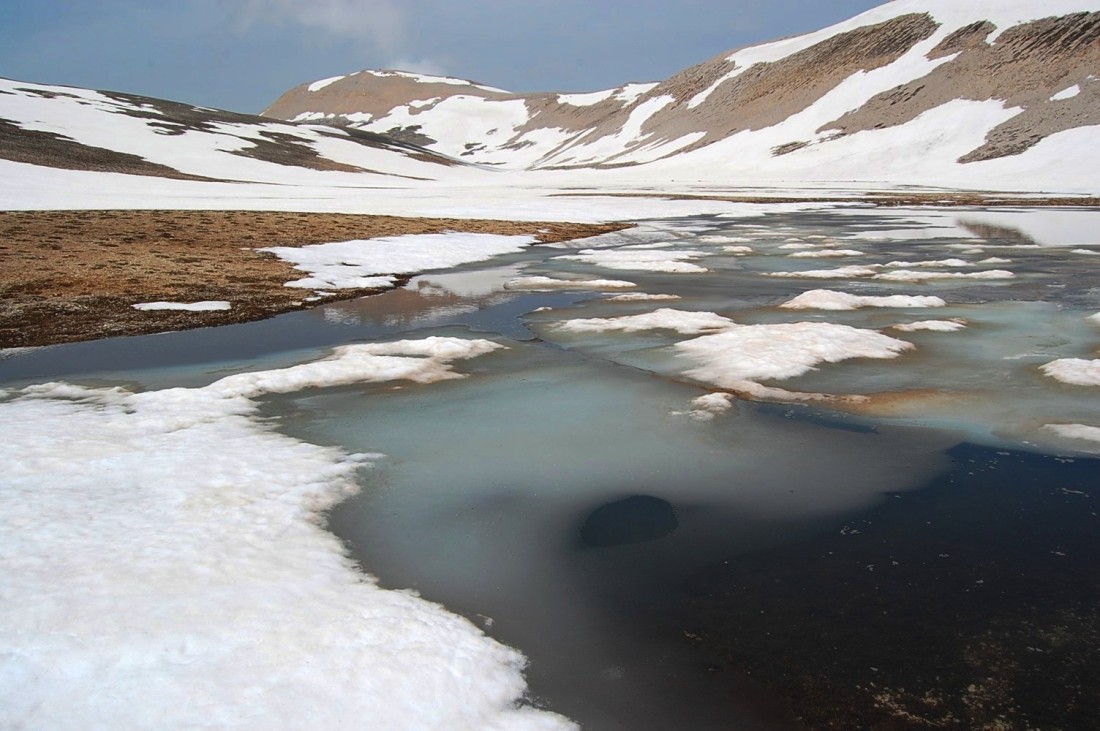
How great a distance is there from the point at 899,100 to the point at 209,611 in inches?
4372

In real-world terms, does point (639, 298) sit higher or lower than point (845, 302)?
lower

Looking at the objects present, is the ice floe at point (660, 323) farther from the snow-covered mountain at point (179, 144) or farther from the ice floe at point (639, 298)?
the snow-covered mountain at point (179, 144)

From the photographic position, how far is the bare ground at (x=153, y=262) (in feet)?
52.4

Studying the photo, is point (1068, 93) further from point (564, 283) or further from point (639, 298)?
point (639, 298)

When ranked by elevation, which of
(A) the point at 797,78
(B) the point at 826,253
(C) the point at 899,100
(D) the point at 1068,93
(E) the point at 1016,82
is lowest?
(B) the point at 826,253

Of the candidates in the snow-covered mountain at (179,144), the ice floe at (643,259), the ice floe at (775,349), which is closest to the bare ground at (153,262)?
the ice floe at (643,259)

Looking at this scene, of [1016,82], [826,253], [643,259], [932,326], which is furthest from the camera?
[1016,82]

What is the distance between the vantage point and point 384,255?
26.6 meters

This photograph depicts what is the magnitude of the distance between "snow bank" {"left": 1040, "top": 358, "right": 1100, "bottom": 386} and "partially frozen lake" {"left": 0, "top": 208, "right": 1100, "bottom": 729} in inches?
1.7

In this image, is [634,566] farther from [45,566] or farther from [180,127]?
[180,127]

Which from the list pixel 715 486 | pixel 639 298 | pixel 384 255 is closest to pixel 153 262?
pixel 384 255

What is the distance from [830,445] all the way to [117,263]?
21.7 metres

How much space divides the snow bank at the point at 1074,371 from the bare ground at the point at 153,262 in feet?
49.0

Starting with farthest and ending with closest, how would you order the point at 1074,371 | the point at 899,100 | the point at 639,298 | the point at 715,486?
the point at 899,100 → the point at 639,298 → the point at 1074,371 → the point at 715,486
